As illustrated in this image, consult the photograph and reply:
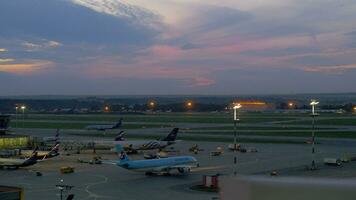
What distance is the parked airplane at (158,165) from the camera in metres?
47.6

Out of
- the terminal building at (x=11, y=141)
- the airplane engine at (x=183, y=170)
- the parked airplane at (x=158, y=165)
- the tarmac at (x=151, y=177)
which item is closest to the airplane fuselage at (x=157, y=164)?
the parked airplane at (x=158, y=165)

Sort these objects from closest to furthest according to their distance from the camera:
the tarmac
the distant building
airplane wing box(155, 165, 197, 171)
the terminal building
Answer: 1. the tarmac
2. airplane wing box(155, 165, 197, 171)
3. the terminal building
4. the distant building

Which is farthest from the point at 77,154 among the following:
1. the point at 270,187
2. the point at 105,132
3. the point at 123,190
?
the point at 270,187

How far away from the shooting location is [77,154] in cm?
6888

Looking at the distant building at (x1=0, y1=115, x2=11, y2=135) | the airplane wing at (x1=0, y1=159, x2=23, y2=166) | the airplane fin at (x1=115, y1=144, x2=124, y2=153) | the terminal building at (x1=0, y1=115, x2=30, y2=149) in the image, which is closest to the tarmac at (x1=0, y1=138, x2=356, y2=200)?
the airplane fin at (x1=115, y1=144, x2=124, y2=153)

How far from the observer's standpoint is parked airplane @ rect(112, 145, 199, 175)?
156 ft

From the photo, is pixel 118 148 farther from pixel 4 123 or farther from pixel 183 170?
pixel 4 123

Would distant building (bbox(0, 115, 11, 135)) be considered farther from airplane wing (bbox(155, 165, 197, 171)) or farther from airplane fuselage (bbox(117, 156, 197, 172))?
airplane wing (bbox(155, 165, 197, 171))

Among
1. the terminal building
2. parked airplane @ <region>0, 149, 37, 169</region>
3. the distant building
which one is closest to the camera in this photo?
parked airplane @ <region>0, 149, 37, 169</region>

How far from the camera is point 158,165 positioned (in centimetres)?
4859

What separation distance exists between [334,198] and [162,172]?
152 ft

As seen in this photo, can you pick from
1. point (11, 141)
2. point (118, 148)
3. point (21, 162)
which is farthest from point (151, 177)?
point (11, 141)

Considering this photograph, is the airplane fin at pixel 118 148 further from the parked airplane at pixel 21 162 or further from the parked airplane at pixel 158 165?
the parked airplane at pixel 158 165

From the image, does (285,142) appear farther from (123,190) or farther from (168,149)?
(123,190)
